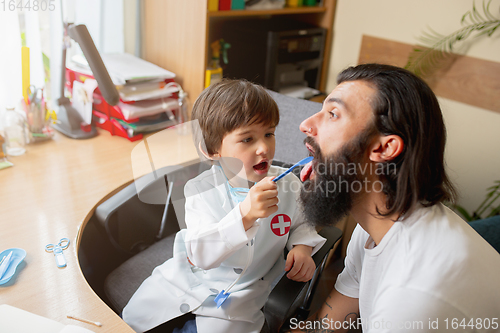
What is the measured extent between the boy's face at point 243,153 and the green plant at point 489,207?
168 cm

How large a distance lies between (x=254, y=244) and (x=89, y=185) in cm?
68

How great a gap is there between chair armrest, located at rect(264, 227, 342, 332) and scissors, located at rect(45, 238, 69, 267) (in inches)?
20.7

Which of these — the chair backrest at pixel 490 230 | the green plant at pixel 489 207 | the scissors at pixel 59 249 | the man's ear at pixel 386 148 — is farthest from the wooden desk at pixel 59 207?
the green plant at pixel 489 207

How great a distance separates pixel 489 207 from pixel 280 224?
171cm

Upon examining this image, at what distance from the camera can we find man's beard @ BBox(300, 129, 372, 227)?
3.01 ft

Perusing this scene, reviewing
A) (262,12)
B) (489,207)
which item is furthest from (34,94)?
(489,207)

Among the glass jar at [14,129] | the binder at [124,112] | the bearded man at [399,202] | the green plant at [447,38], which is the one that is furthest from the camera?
the green plant at [447,38]

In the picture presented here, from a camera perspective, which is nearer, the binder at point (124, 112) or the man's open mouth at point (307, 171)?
the man's open mouth at point (307, 171)

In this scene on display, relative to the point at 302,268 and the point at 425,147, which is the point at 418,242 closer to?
the point at 425,147

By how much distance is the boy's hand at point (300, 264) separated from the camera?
3.33ft

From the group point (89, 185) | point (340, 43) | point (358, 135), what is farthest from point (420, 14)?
point (89, 185)

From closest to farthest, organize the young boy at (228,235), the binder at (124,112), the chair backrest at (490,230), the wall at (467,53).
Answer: the young boy at (228,235) < the chair backrest at (490,230) < the binder at (124,112) < the wall at (467,53)

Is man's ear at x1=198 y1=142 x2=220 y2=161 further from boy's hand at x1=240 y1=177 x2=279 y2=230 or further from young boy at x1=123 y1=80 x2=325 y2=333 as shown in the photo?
boy's hand at x1=240 y1=177 x2=279 y2=230

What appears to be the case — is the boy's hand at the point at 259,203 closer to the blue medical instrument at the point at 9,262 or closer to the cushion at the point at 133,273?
the cushion at the point at 133,273
